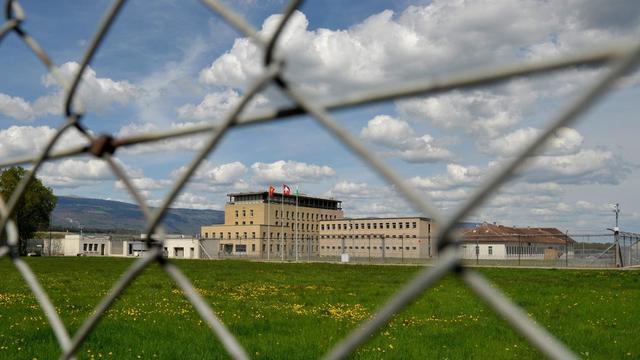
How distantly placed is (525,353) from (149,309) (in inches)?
214

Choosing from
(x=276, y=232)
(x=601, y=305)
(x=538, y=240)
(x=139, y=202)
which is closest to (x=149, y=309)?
(x=601, y=305)

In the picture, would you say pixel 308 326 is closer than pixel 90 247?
Yes

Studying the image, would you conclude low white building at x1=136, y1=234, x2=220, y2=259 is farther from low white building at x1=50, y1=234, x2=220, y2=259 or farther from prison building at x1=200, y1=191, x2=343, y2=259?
prison building at x1=200, y1=191, x2=343, y2=259

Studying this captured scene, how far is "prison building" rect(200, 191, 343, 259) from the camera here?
96.2 metres

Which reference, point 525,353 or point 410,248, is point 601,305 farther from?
point 410,248

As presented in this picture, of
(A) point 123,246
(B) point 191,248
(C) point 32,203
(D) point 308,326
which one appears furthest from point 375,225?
(D) point 308,326

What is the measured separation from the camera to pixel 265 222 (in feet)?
331

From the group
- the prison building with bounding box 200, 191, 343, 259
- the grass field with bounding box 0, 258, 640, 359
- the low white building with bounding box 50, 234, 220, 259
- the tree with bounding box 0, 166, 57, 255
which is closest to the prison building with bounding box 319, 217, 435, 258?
the prison building with bounding box 200, 191, 343, 259

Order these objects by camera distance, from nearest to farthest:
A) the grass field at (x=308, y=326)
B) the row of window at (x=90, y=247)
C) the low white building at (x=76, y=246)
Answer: the grass field at (x=308, y=326)
the low white building at (x=76, y=246)
the row of window at (x=90, y=247)

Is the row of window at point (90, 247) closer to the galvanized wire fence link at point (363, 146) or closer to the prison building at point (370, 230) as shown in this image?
the prison building at point (370, 230)

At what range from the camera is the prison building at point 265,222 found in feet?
316

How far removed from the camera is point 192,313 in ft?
27.7

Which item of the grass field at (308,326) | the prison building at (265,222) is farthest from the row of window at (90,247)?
the grass field at (308,326)

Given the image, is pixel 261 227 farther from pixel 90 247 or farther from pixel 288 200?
pixel 90 247
